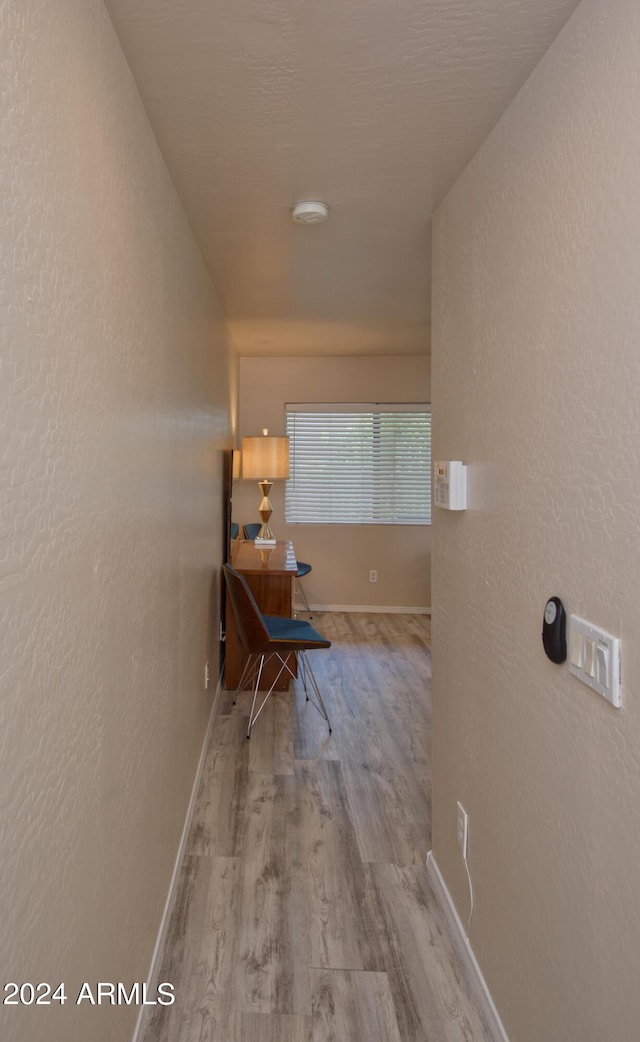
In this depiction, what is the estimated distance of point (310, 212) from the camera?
2.07 metres

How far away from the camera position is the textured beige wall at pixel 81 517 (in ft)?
2.60

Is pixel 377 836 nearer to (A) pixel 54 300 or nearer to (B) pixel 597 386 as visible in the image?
(B) pixel 597 386

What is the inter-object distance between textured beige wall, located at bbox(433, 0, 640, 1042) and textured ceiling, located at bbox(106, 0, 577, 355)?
123 millimetres

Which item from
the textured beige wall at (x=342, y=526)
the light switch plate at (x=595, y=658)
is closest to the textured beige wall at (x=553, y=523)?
the light switch plate at (x=595, y=658)

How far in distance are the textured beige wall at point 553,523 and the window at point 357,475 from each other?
3.83 meters

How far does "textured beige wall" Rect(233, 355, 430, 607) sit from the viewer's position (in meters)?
5.56

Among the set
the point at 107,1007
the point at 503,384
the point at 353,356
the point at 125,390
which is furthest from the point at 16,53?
the point at 353,356

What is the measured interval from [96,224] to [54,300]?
301mm

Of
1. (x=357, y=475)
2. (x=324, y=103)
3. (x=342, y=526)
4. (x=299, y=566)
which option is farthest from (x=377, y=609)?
(x=324, y=103)

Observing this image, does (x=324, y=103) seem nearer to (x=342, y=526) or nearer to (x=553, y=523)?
(x=553, y=523)

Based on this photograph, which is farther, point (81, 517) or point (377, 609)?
point (377, 609)

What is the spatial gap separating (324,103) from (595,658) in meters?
1.40

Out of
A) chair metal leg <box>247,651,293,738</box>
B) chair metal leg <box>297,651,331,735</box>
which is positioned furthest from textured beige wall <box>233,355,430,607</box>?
chair metal leg <box>247,651,293,738</box>

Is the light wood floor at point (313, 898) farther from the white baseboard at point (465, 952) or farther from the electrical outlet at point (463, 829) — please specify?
the electrical outlet at point (463, 829)
